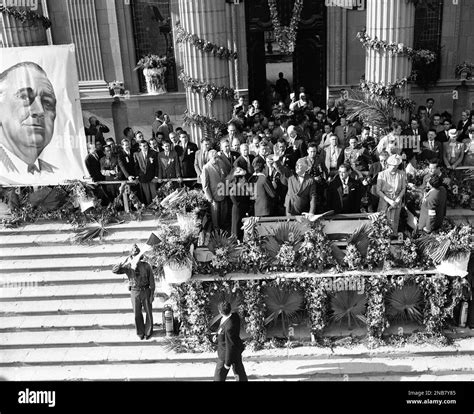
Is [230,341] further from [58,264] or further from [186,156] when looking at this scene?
[186,156]

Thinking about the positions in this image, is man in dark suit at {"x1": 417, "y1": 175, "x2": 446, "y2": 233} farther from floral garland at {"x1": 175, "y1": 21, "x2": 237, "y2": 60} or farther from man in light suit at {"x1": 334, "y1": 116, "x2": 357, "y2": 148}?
floral garland at {"x1": 175, "y1": 21, "x2": 237, "y2": 60}

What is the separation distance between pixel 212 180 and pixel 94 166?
294 centimetres

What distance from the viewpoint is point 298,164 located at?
36.8 ft

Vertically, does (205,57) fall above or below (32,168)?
above

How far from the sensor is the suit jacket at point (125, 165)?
1277 cm

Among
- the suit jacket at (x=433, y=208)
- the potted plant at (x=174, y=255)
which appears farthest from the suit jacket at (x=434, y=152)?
the potted plant at (x=174, y=255)

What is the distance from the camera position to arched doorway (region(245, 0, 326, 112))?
19.0 metres

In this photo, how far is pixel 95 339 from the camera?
10.8 meters

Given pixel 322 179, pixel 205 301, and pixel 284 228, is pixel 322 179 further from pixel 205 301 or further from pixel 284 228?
pixel 205 301

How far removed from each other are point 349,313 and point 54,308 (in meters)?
5.45

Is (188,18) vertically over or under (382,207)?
over

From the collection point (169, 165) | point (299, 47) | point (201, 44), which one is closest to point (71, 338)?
point (169, 165)

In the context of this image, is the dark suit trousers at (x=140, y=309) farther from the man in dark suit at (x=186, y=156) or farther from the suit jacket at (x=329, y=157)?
the suit jacket at (x=329, y=157)
